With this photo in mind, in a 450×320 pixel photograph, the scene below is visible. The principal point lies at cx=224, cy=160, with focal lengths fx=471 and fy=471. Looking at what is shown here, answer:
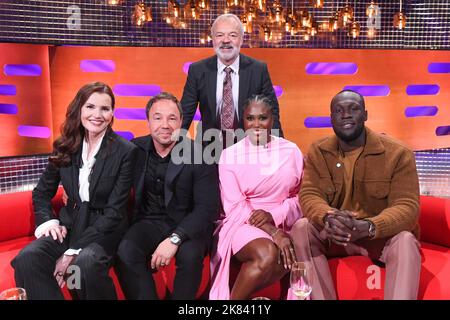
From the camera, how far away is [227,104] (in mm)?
3596

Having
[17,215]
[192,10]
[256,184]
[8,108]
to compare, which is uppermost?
[192,10]

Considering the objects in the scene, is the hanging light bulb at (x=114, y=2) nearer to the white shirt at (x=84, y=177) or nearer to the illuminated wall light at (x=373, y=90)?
the white shirt at (x=84, y=177)

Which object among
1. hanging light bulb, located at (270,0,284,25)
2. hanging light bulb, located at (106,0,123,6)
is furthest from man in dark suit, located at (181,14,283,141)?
hanging light bulb, located at (270,0,284,25)

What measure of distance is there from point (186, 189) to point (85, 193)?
0.59 meters

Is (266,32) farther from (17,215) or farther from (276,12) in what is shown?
(17,215)

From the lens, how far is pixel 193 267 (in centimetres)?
258

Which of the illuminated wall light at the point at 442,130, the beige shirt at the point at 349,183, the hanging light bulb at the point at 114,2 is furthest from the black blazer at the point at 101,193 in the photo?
the illuminated wall light at the point at 442,130

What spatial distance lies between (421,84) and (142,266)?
574cm

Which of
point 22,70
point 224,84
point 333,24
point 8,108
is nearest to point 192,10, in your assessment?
point 333,24

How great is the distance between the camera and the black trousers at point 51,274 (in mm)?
2443

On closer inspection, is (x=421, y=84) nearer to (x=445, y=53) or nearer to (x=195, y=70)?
(x=445, y=53)

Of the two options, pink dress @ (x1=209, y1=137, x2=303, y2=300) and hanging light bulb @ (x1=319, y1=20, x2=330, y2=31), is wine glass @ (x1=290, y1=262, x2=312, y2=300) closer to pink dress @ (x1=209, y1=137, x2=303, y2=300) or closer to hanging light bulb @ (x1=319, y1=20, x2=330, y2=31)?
pink dress @ (x1=209, y1=137, x2=303, y2=300)

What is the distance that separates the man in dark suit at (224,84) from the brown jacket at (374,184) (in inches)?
35.8

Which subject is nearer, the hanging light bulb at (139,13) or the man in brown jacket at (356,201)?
the man in brown jacket at (356,201)
